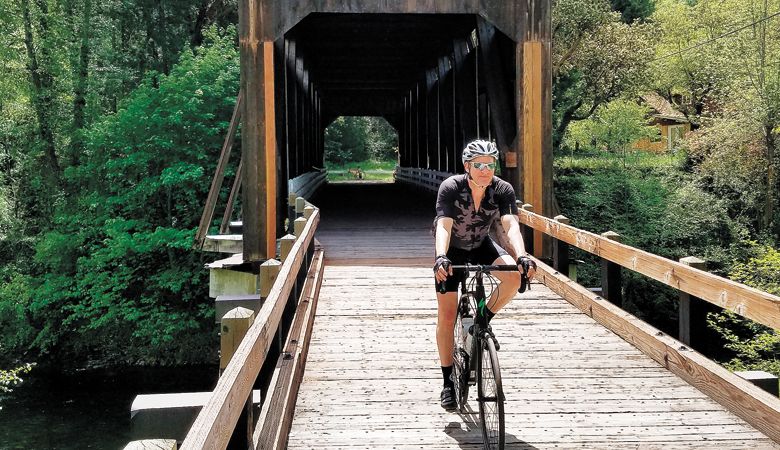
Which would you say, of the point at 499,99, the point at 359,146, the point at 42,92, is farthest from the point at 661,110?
the point at 499,99

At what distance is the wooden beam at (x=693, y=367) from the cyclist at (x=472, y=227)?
57.5 inches

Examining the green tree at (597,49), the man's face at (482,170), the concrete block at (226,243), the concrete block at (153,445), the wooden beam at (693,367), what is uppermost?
the green tree at (597,49)

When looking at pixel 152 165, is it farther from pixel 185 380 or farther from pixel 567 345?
pixel 567 345

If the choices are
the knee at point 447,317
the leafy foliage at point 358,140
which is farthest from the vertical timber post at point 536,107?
the leafy foliage at point 358,140

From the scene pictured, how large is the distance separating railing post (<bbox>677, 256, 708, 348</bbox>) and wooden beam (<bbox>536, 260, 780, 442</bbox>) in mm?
127

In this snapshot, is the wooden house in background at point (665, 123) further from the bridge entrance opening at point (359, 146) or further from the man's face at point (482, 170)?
the man's face at point (482, 170)

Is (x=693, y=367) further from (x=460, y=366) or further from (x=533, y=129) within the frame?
(x=533, y=129)

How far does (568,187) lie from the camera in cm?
3189

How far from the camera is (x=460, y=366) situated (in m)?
4.37

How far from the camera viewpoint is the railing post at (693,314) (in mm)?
4906

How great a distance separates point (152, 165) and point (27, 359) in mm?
7251

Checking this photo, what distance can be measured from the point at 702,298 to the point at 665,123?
48625 mm

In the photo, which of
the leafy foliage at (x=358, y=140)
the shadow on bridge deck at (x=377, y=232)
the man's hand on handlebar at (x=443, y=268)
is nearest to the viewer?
the man's hand on handlebar at (x=443, y=268)

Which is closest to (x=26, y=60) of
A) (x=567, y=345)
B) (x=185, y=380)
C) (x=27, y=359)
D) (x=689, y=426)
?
(x=27, y=359)
